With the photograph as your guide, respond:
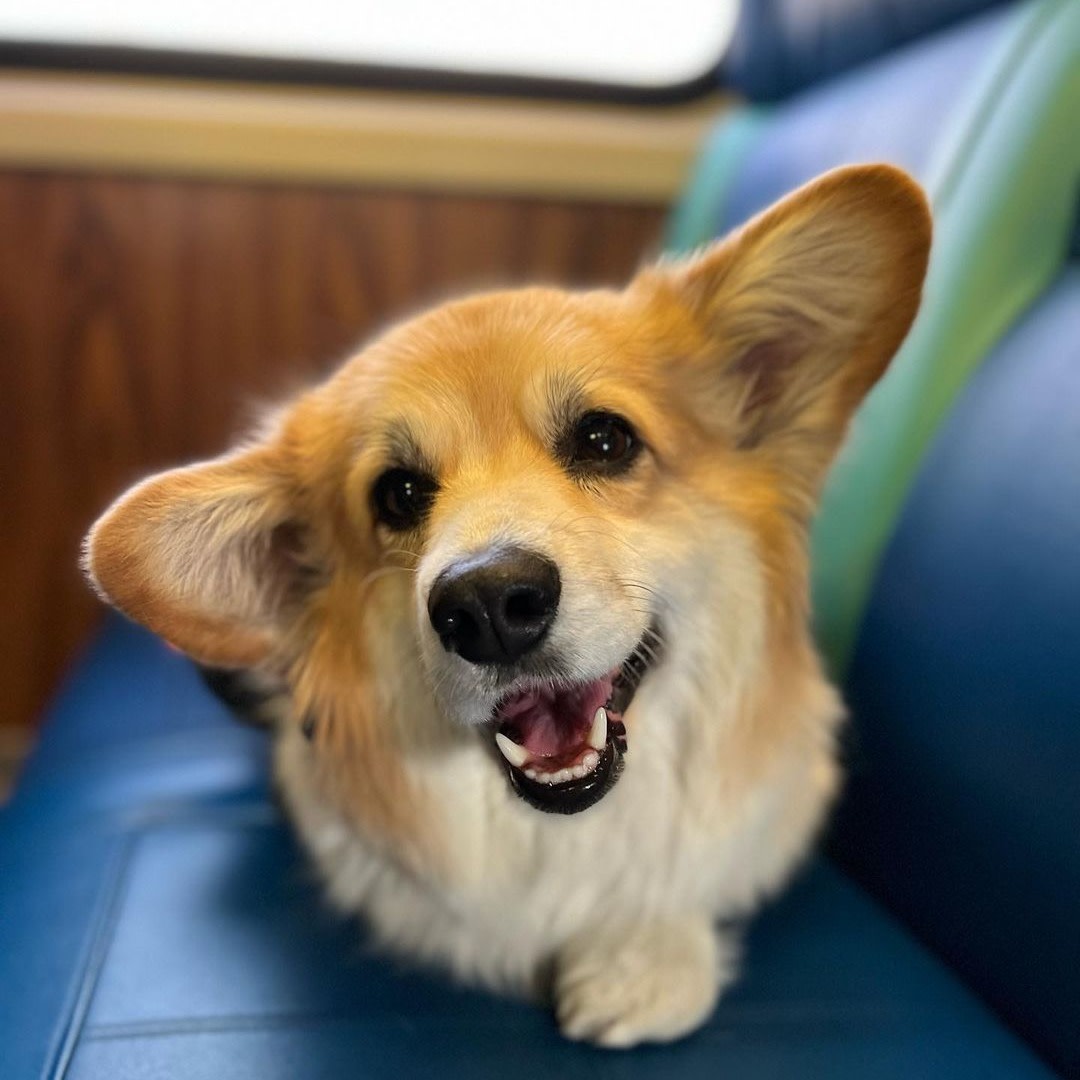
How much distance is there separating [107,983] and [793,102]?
1.61 m

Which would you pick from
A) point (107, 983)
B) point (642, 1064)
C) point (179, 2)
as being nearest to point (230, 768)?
point (107, 983)

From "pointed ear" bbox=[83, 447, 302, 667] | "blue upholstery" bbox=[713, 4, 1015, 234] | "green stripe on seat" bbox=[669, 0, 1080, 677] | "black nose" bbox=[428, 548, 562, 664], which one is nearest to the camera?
"black nose" bbox=[428, 548, 562, 664]

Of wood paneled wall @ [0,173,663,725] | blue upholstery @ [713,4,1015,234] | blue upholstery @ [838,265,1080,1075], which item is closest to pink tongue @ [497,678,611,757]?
blue upholstery @ [838,265,1080,1075]

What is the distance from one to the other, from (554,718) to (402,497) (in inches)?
9.5

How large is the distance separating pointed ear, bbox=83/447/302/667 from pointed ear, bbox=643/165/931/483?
0.43 m

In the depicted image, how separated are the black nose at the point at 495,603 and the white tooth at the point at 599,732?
0.42 feet

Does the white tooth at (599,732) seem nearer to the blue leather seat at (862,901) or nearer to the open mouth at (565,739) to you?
the open mouth at (565,739)

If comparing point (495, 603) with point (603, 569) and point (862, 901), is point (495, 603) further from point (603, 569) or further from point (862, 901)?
point (862, 901)

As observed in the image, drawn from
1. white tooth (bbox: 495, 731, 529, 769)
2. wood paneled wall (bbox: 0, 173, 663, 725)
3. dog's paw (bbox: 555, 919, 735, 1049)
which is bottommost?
wood paneled wall (bbox: 0, 173, 663, 725)

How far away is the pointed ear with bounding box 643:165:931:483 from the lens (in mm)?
786

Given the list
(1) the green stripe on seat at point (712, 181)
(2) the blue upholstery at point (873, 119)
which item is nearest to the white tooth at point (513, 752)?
A: (2) the blue upholstery at point (873, 119)

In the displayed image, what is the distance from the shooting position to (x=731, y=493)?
35.8 inches

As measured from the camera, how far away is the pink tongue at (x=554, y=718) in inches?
32.1

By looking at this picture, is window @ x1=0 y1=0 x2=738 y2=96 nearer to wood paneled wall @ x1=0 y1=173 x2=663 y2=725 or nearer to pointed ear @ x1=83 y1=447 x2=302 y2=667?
wood paneled wall @ x1=0 y1=173 x2=663 y2=725
